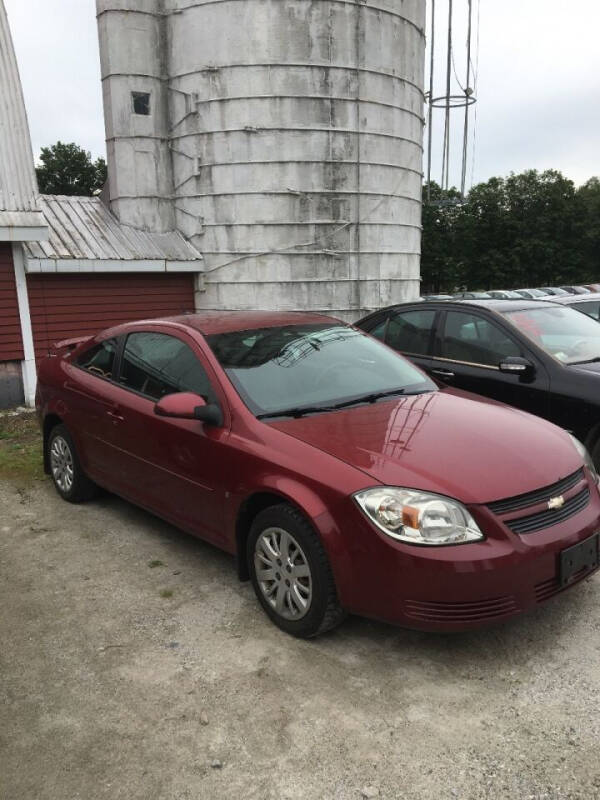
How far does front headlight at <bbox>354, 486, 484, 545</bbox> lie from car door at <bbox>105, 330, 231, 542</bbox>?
1046 millimetres

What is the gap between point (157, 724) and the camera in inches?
111

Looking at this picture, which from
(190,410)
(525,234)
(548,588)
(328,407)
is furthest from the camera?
(525,234)

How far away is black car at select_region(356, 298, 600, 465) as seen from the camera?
5285mm

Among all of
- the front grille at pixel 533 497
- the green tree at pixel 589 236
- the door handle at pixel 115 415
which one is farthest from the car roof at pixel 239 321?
the green tree at pixel 589 236

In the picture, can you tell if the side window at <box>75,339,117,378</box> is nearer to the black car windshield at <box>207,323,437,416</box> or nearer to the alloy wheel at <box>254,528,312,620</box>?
the black car windshield at <box>207,323,437,416</box>

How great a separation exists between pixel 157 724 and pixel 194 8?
1370 centimetres

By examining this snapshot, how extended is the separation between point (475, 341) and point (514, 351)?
16.3 inches

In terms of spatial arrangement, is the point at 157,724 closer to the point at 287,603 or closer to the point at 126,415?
the point at 287,603

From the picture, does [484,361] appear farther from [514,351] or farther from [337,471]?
[337,471]

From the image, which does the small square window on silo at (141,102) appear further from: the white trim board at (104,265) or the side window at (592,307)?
the side window at (592,307)

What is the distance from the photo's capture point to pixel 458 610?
9.75 feet

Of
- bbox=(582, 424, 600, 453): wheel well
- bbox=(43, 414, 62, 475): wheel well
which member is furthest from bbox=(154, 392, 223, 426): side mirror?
bbox=(582, 424, 600, 453): wheel well

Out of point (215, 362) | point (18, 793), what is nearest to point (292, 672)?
point (18, 793)

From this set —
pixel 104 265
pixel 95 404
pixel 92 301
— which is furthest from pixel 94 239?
pixel 95 404
